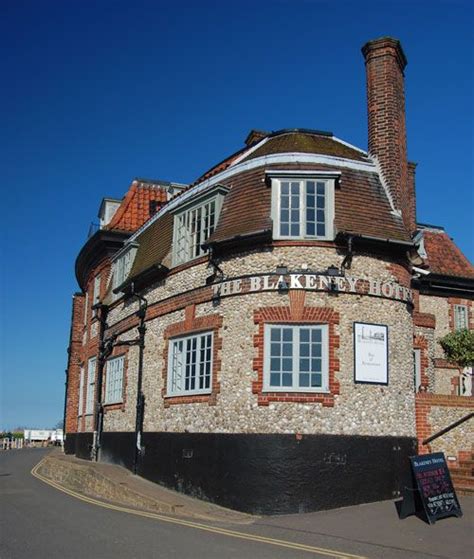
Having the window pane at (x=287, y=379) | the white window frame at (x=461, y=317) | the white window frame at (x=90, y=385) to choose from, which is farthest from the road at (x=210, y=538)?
the white window frame at (x=461, y=317)

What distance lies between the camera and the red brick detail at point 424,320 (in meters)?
21.3

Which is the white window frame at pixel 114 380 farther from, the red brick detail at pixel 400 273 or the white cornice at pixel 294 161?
the red brick detail at pixel 400 273

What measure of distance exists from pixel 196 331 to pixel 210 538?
6.27 m

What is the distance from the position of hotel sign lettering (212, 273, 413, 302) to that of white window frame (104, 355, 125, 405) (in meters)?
7.16

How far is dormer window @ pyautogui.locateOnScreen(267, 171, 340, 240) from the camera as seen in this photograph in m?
14.8

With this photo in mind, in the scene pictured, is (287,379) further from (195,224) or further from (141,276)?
(141,276)

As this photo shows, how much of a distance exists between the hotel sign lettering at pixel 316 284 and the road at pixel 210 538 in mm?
4621

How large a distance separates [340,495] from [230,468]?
236cm

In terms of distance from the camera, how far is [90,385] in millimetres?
25266

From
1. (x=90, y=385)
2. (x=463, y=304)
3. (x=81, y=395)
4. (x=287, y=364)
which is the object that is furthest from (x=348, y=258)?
(x=81, y=395)

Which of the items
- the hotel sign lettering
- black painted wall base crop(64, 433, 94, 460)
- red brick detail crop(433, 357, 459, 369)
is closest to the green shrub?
red brick detail crop(433, 357, 459, 369)

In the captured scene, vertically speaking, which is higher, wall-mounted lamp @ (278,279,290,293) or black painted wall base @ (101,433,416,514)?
wall-mounted lamp @ (278,279,290,293)

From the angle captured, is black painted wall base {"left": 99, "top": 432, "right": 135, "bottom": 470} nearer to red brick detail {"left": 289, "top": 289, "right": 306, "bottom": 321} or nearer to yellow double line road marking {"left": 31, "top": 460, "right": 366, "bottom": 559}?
yellow double line road marking {"left": 31, "top": 460, "right": 366, "bottom": 559}

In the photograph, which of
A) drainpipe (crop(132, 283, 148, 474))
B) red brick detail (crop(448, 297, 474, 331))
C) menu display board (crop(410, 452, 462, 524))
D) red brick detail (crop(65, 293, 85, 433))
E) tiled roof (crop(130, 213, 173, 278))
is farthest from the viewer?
red brick detail (crop(65, 293, 85, 433))
